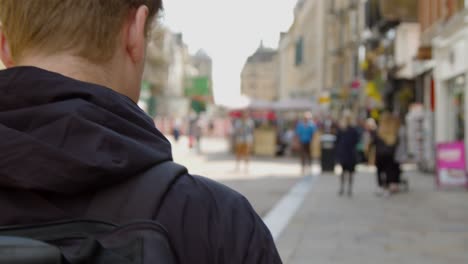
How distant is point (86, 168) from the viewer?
1238mm

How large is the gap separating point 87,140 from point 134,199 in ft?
0.39

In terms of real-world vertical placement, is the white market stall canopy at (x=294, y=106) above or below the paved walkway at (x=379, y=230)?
above

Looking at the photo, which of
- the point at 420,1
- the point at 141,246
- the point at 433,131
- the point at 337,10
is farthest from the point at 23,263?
the point at 337,10

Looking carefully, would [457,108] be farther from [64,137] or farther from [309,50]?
[309,50]

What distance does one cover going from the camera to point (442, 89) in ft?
74.2

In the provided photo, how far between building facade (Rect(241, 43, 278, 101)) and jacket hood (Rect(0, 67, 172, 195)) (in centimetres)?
16639

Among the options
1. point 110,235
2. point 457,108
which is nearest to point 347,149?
point 457,108

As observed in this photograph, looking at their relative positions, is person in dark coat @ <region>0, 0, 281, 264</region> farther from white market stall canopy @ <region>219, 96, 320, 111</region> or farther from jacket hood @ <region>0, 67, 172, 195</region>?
white market stall canopy @ <region>219, 96, 320, 111</region>

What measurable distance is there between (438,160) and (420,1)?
11849 mm

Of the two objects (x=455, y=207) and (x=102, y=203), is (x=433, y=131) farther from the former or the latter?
(x=102, y=203)

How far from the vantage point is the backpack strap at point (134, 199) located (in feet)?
4.12

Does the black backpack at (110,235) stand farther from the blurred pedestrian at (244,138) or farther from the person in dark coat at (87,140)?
the blurred pedestrian at (244,138)

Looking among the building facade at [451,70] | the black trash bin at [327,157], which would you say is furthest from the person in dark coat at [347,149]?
the black trash bin at [327,157]

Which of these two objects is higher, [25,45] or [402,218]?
[25,45]
